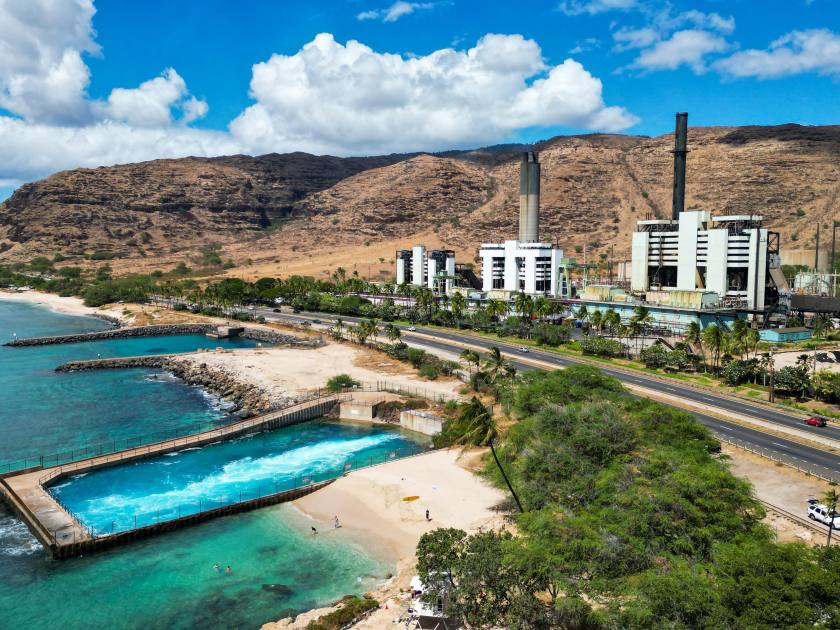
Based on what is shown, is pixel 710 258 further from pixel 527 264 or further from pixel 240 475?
pixel 240 475

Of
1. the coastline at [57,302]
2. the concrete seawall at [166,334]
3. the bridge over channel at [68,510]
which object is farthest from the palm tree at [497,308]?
the coastline at [57,302]

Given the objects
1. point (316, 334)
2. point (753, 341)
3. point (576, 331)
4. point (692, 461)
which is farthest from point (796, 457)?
point (316, 334)

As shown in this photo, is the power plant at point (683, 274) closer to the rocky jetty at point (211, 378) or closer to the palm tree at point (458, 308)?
the palm tree at point (458, 308)

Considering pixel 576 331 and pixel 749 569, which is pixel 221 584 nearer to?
pixel 749 569

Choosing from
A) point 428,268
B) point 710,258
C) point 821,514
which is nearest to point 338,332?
point 428,268

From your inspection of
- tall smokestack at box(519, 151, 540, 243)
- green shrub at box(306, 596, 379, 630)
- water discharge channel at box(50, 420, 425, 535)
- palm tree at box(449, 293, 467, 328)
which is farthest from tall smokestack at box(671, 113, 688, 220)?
green shrub at box(306, 596, 379, 630)
